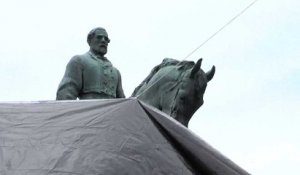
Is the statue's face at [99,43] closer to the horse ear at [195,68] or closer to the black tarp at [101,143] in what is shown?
the horse ear at [195,68]

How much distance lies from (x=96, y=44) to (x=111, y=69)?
1.25ft

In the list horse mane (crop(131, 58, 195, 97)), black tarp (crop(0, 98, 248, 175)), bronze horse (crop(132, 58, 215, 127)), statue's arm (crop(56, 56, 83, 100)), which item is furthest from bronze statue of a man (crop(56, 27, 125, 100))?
black tarp (crop(0, 98, 248, 175))

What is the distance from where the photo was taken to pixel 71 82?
26.7 feet

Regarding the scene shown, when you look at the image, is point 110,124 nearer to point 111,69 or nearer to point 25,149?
point 25,149

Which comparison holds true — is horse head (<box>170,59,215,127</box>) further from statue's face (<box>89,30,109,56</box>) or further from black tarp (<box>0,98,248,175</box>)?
black tarp (<box>0,98,248,175</box>)

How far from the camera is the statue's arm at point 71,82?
8.08 metres

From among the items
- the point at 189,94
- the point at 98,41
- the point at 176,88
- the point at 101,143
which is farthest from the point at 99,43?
the point at 101,143

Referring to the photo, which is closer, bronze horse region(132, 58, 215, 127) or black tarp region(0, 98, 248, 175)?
black tarp region(0, 98, 248, 175)

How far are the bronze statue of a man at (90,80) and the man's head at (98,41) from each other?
9 cm

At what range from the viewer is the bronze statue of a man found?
8.09 m

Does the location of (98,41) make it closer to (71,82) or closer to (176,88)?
(71,82)

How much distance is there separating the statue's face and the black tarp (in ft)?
15.4

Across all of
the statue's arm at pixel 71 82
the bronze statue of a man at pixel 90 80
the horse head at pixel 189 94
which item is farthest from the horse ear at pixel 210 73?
the statue's arm at pixel 71 82

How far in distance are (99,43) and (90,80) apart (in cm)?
54
